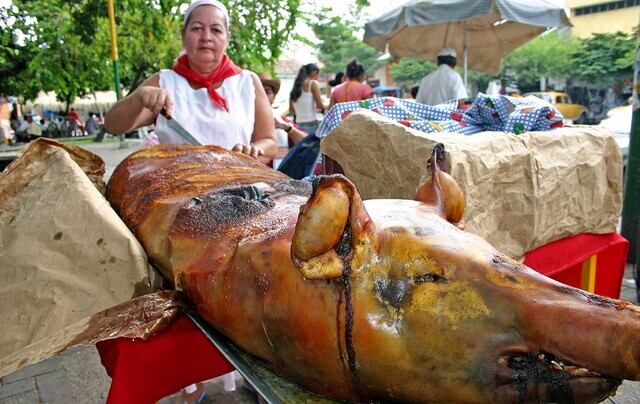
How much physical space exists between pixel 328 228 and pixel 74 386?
2.52m

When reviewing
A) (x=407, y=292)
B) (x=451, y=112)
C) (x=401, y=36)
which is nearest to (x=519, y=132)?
(x=451, y=112)

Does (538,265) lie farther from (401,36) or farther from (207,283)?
(401,36)

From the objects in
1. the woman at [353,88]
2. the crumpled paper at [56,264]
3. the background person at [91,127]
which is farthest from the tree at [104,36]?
the background person at [91,127]

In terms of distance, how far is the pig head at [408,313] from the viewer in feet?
2.56

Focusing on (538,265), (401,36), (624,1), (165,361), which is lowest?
(538,265)

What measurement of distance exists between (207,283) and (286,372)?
283 mm

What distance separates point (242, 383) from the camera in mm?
2834

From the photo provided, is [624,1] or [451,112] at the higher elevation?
[624,1]

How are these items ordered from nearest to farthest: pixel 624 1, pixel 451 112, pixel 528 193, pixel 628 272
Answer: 1. pixel 528 193
2. pixel 451 112
3. pixel 628 272
4. pixel 624 1

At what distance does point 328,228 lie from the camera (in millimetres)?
851

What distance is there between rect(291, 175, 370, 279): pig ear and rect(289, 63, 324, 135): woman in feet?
17.7

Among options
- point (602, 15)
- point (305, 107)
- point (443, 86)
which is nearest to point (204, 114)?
point (443, 86)

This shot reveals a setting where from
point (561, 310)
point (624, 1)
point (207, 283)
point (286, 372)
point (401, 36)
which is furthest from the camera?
point (624, 1)

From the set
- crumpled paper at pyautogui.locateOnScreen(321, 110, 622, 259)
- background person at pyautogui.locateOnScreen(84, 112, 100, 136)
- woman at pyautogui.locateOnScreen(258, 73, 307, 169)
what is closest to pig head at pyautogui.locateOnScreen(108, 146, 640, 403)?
crumpled paper at pyautogui.locateOnScreen(321, 110, 622, 259)
